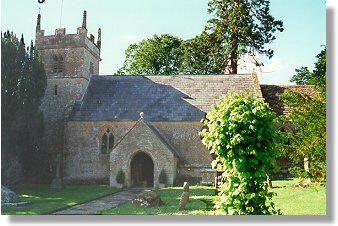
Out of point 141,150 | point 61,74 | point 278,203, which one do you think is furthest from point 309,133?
point 141,150

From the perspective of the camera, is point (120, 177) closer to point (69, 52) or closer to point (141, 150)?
point (141, 150)

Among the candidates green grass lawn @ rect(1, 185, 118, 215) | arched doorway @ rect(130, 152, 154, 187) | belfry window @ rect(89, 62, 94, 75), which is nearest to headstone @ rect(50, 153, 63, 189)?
green grass lawn @ rect(1, 185, 118, 215)

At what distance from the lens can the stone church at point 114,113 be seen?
964 cm

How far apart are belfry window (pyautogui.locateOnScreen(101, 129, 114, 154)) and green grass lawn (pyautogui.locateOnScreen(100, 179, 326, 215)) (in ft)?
11.0

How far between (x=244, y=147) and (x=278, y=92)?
3122 mm

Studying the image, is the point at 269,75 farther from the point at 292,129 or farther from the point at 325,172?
the point at 325,172

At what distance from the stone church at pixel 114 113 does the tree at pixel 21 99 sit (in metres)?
0.30

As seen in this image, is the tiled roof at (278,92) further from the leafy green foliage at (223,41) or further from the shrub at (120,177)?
the shrub at (120,177)

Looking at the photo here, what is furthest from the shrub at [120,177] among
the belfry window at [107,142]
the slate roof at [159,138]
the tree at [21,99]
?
the tree at [21,99]

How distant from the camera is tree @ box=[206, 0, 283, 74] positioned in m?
7.69

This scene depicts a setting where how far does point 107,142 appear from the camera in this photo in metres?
11.4

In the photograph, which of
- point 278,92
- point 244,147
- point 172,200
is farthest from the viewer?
point 278,92

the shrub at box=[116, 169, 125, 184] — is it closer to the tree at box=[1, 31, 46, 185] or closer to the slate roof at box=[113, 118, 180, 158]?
the slate roof at box=[113, 118, 180, 158]

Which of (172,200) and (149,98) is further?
(149,98)
